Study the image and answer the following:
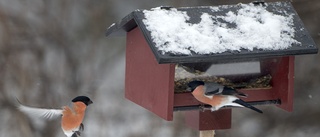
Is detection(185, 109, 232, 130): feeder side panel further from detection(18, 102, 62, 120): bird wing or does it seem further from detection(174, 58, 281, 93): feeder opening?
detection(18, 102, 62, 120): bird wing

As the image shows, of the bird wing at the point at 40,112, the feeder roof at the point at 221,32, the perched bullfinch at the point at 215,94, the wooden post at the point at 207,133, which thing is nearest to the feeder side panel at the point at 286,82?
the feeder roof at the point at 221,32

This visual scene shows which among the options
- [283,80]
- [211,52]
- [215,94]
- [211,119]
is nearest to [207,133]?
[211,119]

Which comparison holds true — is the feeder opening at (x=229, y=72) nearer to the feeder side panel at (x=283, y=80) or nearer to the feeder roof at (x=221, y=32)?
the feeder side panel at (x=283, y=80)

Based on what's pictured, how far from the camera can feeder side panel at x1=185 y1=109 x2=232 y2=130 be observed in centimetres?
436

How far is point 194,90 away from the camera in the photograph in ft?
13.5

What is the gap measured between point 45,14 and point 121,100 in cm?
96

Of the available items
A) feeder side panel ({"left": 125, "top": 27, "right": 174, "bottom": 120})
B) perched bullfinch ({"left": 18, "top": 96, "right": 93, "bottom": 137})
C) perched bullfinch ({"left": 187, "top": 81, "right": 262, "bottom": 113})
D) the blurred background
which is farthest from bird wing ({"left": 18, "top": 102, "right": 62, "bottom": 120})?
the blurred background

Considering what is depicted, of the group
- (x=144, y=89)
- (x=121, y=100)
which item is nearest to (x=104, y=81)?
(x=121, y=100)

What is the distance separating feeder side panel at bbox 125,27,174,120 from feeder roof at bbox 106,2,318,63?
134 millimetres

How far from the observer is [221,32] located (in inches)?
164

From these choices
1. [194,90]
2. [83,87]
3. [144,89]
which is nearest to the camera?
[194,90]

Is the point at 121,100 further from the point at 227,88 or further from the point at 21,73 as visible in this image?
the point at 227,88

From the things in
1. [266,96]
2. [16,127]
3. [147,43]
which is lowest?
[16,127]

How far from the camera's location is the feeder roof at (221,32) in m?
4.01
